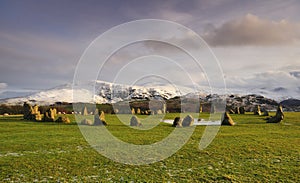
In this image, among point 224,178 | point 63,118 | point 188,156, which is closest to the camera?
point 224,178

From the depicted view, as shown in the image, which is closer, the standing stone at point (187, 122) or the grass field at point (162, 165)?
the grass field at point (162, 165)

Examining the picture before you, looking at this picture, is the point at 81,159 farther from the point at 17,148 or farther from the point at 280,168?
the point at 280,168

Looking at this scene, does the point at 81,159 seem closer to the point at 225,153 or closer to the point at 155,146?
the point at 155,146

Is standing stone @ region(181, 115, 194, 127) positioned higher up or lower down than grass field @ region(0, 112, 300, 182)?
higher up

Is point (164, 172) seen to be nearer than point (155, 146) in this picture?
Yes

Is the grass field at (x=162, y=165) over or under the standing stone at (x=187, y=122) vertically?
under

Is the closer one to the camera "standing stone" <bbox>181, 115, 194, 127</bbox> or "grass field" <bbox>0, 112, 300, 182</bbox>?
"grass field" <bbox>0, 112, 300, 182</bbox>

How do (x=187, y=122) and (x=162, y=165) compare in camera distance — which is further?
(x=187, y=122)

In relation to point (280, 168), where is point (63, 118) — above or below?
above

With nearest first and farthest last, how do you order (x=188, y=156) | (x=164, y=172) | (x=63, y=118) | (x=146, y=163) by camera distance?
(x=164, y=172), (x=146, y=163), (x=188, y=156), (x=63, y=118)

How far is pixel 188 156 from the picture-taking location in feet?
57.9

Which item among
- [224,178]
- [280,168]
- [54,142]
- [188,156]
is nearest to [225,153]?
[188,156]

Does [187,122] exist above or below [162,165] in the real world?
above

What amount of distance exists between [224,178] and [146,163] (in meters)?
5.12
